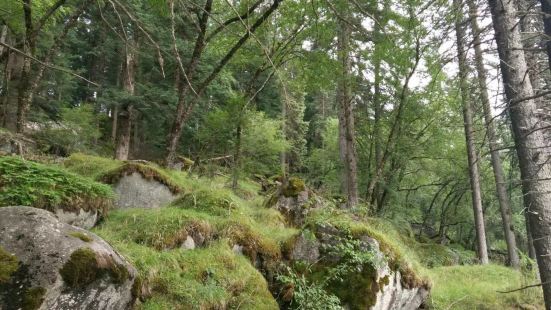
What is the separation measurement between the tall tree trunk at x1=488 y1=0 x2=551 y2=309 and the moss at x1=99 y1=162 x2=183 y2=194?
5.68m

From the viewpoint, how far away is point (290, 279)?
485cm

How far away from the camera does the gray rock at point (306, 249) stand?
18.1 ft

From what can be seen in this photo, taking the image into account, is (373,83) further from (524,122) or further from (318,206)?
(524,122)

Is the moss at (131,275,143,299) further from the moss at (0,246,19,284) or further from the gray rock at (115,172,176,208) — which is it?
the gray rock at (115,172,176,208)

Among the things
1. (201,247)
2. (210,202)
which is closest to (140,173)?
(210,202)

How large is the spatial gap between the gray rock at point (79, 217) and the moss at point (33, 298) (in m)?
1.99

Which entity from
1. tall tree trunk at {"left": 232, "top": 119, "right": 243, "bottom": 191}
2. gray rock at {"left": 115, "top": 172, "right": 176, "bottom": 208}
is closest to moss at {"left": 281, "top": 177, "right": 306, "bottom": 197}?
tall tree trunk at {"left": 232, "top": 119, "right": 243, "bottom": 191}

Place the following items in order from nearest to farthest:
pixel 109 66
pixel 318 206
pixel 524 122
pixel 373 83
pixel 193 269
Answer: pixel 193 269, pixel 524 122, pixel 318 206, pixel 373 83, pixel 109 66

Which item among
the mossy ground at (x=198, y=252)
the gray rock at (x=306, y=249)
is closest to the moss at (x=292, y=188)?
the mossy ground at (x=198, y=252)

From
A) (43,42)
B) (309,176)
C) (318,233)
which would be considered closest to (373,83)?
(309,176)

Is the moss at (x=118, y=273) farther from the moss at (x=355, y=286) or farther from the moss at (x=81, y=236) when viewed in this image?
the moss at (x=355, y=286)

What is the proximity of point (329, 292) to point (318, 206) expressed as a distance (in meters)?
3.01

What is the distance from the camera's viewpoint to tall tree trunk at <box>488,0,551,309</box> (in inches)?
199

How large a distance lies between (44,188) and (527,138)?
6182 millimetres
